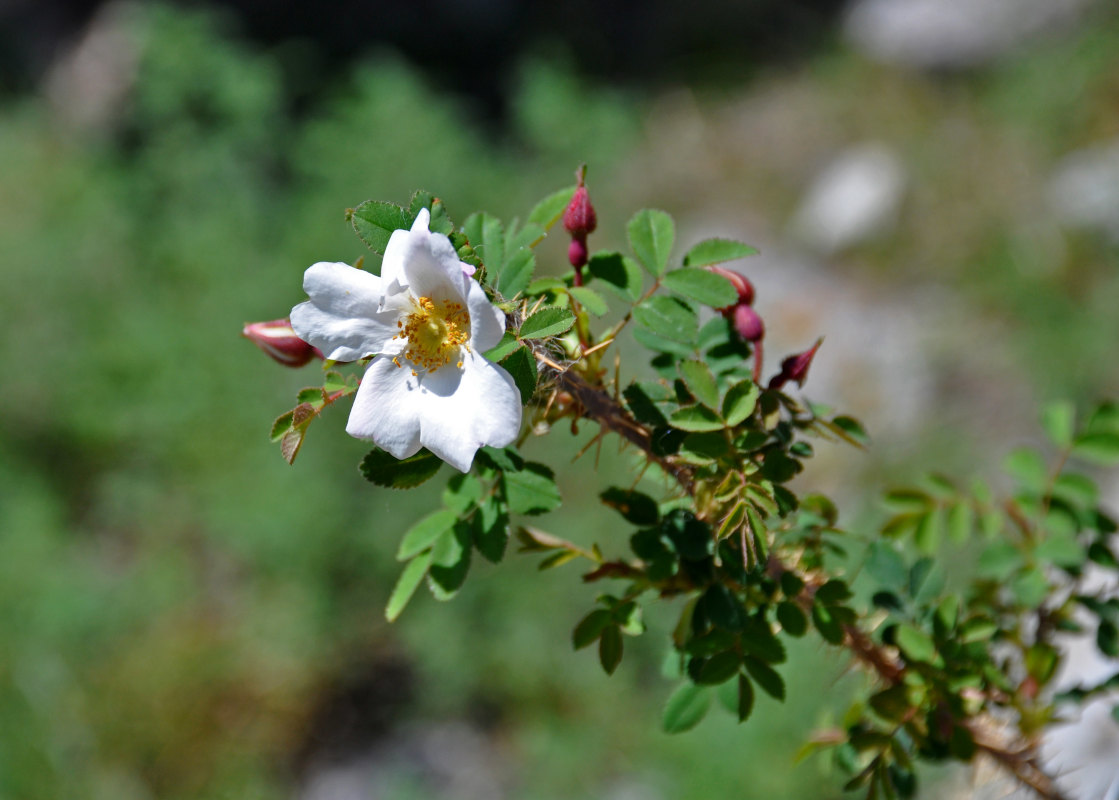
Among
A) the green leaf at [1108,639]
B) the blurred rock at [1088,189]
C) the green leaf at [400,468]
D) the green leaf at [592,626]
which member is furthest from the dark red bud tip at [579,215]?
the blurred rock at [1088,189]

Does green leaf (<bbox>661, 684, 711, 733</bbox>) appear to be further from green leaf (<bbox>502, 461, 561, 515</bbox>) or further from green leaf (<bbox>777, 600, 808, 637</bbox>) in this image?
green leaf (<bbox>502, 461, 561, 515</bbox>)

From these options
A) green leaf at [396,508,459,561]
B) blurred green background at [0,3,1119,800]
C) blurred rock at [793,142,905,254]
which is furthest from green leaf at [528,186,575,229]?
blurred rock at [793,142,905,254]

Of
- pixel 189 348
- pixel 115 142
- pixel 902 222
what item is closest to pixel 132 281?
pixel 189 348

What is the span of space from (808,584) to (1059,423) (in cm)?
50

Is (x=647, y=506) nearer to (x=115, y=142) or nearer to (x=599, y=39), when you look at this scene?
(x=115, y=142)

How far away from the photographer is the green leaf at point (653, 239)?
849 mm

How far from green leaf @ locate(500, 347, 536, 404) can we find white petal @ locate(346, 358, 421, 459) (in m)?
0.08

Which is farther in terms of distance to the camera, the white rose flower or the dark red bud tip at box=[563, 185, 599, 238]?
the dark red bud tip at box=[563, 185, 599, 238]

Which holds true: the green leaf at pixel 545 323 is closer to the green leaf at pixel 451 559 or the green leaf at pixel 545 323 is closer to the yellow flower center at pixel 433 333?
the yellow flower center at pixel 433 333

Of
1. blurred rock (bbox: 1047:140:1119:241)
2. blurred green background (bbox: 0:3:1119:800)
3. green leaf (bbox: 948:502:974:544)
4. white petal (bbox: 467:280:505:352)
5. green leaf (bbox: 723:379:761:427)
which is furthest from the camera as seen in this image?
blurred rock (bbox: 1047:140:1119:241)

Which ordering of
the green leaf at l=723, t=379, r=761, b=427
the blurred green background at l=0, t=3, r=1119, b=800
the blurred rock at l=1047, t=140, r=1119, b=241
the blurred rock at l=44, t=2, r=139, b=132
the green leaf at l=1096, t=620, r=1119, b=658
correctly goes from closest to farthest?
the green leaf at l=723, t=379, r=761, b=427 → the green leaf at l=1096, t=620, r=1119, b=658 → the blurred green background at l=0, t=3, r=1119, b=800 → the blurred rock at l=1047, t=140, r=1119, b=241 → the blurred rock at l=44, t=2, r=139, b=132

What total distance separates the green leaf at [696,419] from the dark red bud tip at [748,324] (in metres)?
0.11

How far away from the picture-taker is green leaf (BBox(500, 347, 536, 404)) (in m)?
0.62

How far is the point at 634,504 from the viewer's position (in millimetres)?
786
